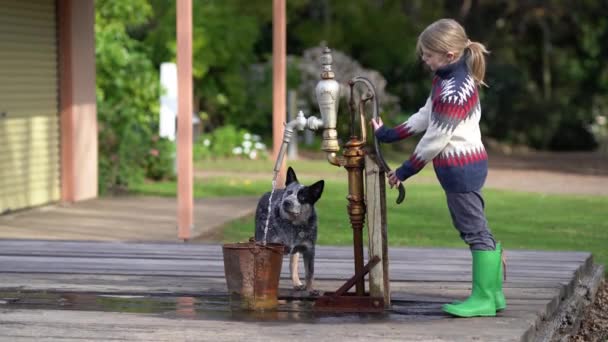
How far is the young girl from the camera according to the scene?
6.02 metres

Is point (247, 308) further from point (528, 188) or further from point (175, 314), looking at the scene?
point (528, 188)

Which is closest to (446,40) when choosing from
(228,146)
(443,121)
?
(443,121)

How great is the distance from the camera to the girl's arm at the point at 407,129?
6207 millimetres

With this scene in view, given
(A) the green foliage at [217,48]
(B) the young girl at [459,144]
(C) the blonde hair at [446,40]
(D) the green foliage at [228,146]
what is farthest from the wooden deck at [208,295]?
(A) the green foliage at [217,48]

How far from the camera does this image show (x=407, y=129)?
20.6ft

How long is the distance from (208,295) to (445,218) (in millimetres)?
6653

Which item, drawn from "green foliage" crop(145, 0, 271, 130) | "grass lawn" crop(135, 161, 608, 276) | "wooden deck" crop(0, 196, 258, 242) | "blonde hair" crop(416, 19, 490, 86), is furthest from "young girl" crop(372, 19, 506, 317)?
"green foliage" crop(145, 0, 271, 130)

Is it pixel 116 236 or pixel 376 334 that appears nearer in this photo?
pixel 376 334

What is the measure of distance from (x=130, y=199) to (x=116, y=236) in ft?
12.0

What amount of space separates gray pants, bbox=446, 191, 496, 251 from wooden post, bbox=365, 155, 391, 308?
1.14 ft

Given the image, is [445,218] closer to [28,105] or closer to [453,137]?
[28,105]

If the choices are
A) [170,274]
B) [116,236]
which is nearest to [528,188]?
[116,236]

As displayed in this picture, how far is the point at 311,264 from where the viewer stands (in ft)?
21.9

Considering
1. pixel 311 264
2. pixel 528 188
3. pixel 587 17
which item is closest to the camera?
pixel 311 264
